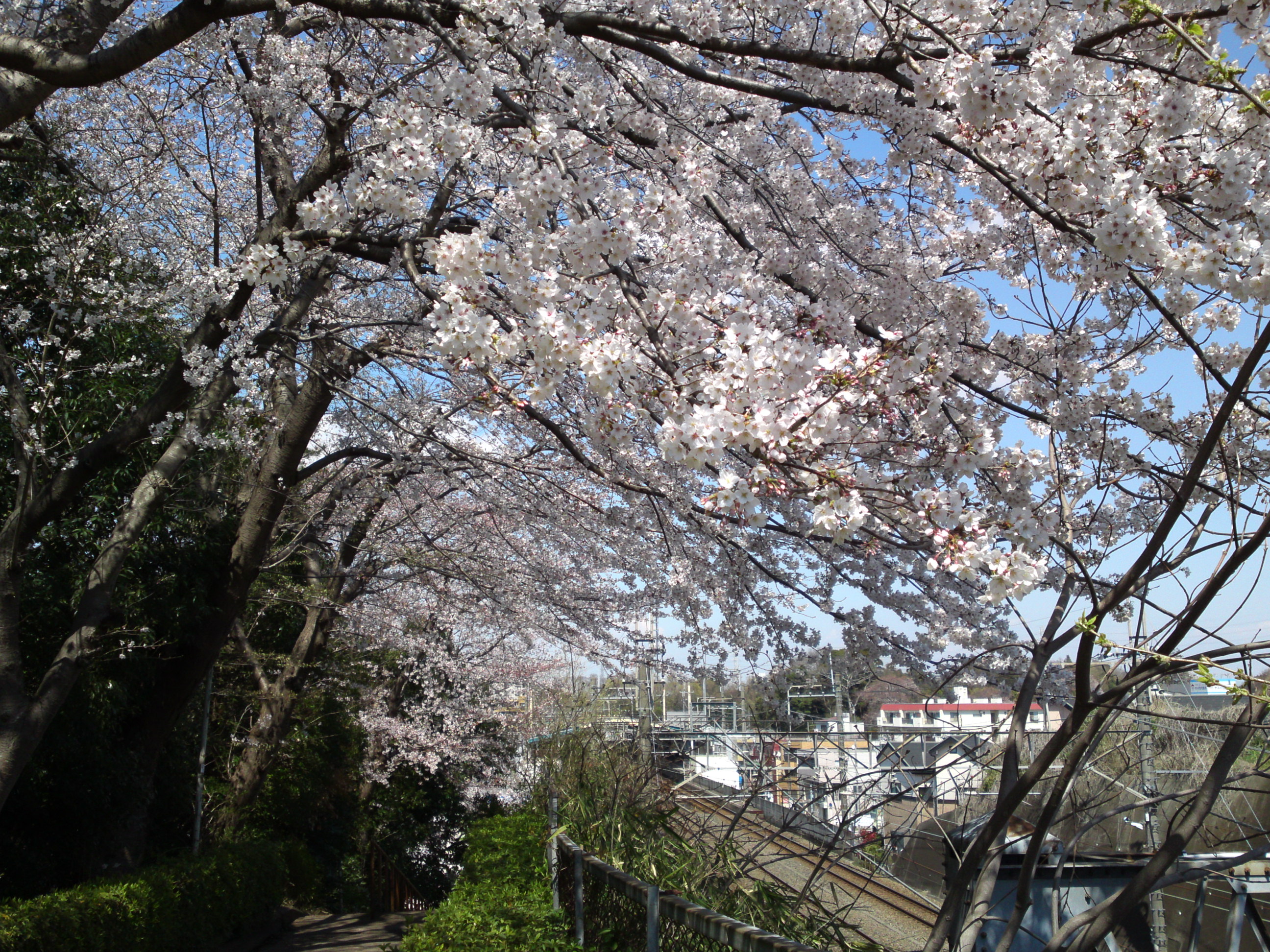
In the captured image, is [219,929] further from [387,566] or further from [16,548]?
[16,548]

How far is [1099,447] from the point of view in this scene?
137 inches

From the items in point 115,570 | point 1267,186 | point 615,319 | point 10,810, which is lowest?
point 10,810

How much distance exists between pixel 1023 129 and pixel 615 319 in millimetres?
1388

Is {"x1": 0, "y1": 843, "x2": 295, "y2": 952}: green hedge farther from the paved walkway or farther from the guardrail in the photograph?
the guardrail

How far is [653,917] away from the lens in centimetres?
283

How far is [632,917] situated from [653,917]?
1067 millimetres

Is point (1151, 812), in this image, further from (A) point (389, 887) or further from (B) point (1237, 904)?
(A) point (389, 887)

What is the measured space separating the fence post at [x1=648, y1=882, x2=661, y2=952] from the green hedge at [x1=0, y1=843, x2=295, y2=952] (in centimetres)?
447

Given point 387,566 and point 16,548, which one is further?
point 387,566

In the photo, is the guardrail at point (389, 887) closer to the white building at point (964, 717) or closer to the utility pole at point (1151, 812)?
the white building at point (964, 717)

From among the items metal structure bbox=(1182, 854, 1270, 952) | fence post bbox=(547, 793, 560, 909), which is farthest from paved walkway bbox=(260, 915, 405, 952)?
metal structure bbox=(1182, 854, 1270, 952)

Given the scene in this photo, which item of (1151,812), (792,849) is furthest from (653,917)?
(1151,812)

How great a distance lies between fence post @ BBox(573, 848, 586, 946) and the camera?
4.23 metres

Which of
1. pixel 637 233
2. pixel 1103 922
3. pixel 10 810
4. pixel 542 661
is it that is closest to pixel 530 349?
pixel 637 233
